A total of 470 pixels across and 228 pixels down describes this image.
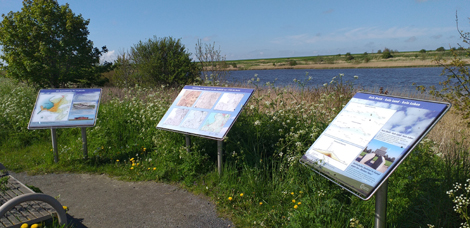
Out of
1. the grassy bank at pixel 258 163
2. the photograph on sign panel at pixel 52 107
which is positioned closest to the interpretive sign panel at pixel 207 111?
the grassy bank at pixel 258 163

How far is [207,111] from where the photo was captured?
14.9 feet

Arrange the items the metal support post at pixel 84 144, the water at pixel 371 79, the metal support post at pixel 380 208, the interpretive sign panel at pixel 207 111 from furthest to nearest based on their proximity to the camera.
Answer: the water at pixel 371 79, the metal support post at pixel 84 144, the interpretive sign panel at pixel 207 111, the metal support post at pixel 380 208

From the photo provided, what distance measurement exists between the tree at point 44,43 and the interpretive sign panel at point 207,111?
11.8m

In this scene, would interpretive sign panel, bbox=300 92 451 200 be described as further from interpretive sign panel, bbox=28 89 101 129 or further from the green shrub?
the green shrub

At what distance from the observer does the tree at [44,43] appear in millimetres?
13812

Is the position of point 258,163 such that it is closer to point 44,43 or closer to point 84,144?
point 84,144

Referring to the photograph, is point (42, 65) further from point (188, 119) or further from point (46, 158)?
point (188, 119)

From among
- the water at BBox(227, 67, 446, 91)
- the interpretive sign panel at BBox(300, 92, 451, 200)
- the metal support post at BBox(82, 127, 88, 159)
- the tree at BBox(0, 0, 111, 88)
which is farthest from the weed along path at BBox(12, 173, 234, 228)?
the tree at BBox(0, 0, 111, 88)

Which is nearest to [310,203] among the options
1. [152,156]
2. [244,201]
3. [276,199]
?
[276,199]

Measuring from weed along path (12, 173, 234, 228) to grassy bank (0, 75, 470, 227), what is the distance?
0.20 metres

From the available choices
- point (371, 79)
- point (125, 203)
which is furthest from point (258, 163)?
point (371, 79)

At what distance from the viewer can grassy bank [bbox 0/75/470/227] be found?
307cm

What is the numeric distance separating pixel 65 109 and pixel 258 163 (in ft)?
12.5

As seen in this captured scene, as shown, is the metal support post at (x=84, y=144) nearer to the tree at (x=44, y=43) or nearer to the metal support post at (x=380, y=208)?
the metal support post at (x=380, y=208)
